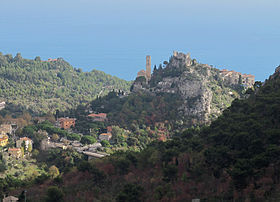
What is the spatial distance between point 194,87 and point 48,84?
121 feet

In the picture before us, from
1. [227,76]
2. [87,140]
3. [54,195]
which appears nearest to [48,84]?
[227,76]

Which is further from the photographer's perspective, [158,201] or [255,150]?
[255,150]

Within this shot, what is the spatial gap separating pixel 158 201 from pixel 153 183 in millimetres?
2842

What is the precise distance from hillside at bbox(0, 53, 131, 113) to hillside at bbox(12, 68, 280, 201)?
4168cm

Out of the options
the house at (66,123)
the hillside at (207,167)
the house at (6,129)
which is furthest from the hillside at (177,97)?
the hillside at (207,167)

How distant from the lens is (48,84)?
88562 millimetres

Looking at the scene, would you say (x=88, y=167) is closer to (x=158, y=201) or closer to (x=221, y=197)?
(x=158, y=201)

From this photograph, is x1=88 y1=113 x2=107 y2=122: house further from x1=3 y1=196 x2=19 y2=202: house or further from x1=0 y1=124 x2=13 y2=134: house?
x1=3 y1=196 x2=19 y2=202: house

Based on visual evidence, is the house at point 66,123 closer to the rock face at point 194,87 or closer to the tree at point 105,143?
the tree at point 105,143

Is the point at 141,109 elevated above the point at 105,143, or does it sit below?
above

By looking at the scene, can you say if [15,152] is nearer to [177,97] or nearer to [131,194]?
[177,97]

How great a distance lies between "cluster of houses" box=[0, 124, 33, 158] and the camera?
4634 cm

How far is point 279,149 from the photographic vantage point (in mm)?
24312

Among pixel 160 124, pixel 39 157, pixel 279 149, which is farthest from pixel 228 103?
pixel 279 149
